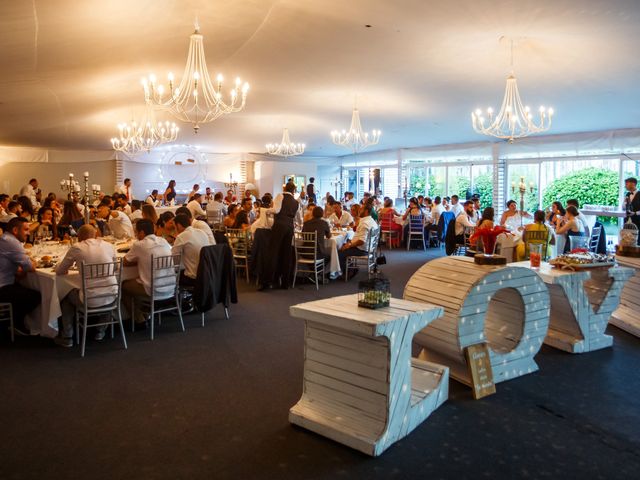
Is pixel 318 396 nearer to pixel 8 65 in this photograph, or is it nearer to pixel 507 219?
pixel 8 65

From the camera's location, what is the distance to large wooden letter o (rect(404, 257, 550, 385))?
354 centimetres

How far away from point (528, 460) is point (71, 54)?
20.1ft

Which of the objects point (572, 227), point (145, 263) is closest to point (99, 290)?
point (145, 263)

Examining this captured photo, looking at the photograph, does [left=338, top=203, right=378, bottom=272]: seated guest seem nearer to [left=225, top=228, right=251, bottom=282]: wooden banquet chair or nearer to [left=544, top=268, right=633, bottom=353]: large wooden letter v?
[left=225, top=228, right=251, bottom=282]: wooden banquet chair

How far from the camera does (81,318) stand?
4883mm

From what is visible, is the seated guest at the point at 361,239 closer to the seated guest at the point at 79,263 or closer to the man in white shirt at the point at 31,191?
the seated guest at the point at 79,263

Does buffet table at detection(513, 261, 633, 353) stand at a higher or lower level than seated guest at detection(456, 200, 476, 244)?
lower

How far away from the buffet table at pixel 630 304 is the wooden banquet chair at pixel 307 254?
3739 mm

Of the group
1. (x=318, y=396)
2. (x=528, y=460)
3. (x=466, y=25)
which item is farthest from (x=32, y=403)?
(x=466, y=25)

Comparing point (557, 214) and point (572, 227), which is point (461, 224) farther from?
point (572, 227)

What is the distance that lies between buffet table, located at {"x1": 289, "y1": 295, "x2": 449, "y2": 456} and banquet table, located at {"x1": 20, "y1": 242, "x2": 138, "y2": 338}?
257cm

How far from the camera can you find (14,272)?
488 cm

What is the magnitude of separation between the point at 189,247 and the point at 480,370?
3.17m

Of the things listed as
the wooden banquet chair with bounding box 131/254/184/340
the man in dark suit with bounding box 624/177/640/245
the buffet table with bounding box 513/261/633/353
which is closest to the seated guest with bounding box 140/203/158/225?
the wooden banquet chair with bounding box 131/254/184/340
